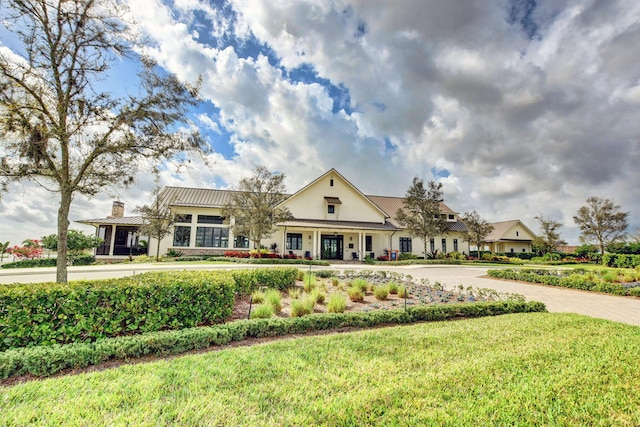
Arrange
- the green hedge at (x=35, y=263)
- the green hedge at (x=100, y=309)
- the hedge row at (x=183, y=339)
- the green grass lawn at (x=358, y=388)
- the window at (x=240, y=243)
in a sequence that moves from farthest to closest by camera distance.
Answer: the window at (x=240, y=243), the green hedge at (x=35, y=263), the green hedge at (x=100, y=309), the hedge row at (x=183, y=339), the green grass lawn at (x=358, y=388)

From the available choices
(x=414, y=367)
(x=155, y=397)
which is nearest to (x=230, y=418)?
(x=155, y=397)

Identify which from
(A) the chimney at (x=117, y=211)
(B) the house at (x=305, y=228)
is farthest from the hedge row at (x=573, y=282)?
(A) the chimney at (x=117, y=211)

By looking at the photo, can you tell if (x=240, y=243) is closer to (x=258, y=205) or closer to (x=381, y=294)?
(x=258, y=205)

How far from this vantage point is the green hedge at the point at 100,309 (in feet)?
13.6

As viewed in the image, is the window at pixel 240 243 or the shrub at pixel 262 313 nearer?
the shrub at pixel 262 313

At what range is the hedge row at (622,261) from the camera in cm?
2263

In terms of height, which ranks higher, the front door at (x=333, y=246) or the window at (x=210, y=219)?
the window at (x=210, y=219)

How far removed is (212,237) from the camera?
→ 88.3 feet

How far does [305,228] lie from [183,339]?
2040cm

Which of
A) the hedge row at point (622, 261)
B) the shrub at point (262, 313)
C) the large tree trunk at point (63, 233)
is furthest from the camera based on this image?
the hedge row at point (622, 261)

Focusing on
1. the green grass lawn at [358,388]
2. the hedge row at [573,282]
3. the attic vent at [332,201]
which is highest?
the attic vent at [332,201]

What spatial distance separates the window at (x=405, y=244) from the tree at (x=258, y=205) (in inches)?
521

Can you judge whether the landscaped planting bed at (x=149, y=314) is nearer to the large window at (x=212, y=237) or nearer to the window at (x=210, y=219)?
the large window at (x=212, y=237)

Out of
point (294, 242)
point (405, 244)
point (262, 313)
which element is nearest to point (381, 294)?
point (262, 313)
